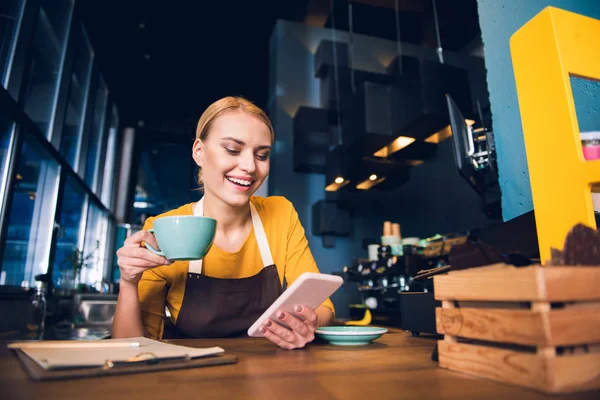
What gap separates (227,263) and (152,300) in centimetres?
27

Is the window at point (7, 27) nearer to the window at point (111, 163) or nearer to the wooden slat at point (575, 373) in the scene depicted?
the wooden slat at point (575, 373)

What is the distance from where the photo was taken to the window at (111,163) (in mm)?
6434

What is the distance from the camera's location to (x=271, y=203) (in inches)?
63.7

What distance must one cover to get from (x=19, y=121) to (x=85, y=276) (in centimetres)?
334

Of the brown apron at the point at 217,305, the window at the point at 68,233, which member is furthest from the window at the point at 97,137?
the brown apron at the point at 217,305

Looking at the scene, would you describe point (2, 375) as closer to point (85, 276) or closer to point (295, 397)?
point (295, 397)

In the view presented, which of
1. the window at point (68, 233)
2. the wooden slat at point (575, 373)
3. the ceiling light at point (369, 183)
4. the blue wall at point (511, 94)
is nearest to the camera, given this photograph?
the wooden slat at point (575, 373)

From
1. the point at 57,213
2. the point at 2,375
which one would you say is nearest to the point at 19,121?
the point at 57,213

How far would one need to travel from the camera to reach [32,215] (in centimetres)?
376

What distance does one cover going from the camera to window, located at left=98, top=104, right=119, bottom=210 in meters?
6.43

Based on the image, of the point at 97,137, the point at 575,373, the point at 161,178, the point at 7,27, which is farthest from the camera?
the point at 161,178

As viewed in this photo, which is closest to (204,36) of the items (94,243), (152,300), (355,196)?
(355,196)

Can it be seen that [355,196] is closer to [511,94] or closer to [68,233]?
[68,233]

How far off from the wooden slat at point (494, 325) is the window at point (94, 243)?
18.0ft
